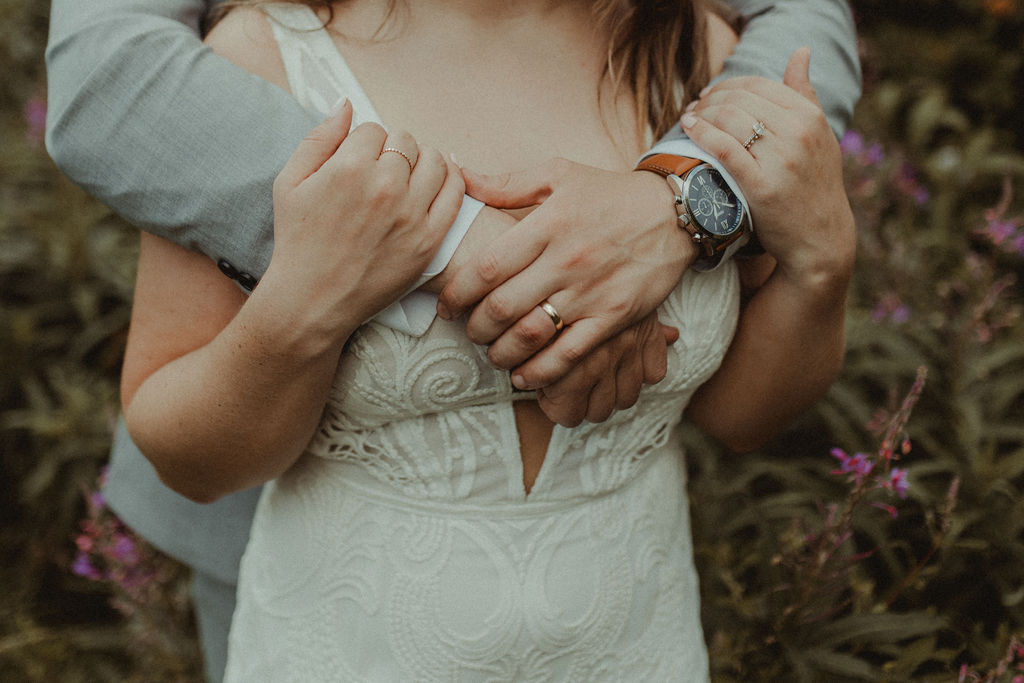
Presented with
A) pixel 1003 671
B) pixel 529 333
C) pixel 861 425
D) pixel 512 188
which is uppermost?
pixel 512 188

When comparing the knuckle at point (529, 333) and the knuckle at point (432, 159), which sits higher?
the knuckle at point (432, 159)

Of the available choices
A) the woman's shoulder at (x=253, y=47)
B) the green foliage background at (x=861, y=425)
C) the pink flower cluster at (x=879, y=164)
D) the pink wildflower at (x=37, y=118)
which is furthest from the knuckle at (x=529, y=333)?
the pink wildflower at (x=37, y=118)

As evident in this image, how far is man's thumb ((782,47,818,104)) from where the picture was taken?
123cm

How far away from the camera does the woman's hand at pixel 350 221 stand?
968 mm

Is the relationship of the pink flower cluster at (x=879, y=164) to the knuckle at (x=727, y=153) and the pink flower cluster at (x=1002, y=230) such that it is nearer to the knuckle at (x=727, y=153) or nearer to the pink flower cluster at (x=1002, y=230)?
the pink flower cluster at (x=1002, y=230)

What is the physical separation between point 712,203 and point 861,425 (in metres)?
1.30

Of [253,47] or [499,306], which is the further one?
[253,47]

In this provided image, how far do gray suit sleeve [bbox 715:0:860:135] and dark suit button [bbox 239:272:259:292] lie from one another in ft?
2.56

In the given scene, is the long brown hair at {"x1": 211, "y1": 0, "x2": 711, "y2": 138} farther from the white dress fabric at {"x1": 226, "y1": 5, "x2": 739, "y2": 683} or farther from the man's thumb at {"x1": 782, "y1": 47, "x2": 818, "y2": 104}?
the white dress fabric at {"x1": 226, "y1": 5, "x2": 739, "y2": 683}

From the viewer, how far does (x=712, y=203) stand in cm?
113

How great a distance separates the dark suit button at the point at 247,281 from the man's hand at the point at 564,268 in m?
0.25

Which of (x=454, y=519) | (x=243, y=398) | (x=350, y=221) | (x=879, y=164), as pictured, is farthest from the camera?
(x=879, y=164)

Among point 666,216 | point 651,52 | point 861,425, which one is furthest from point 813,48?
point 861,425

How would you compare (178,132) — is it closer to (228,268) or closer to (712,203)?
(228,268)
